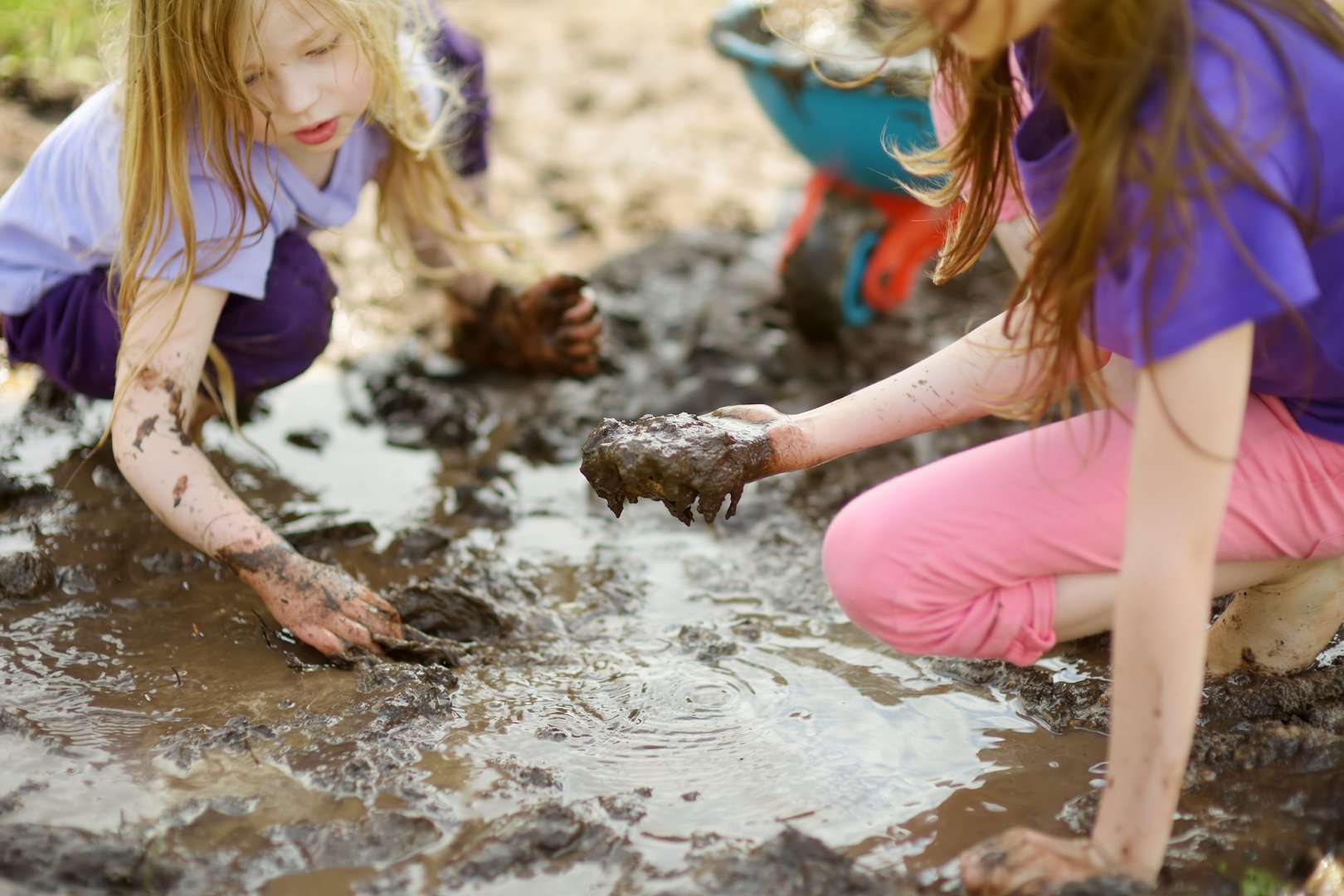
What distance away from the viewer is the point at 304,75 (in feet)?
6.53

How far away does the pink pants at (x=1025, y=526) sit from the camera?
1600 millimetres

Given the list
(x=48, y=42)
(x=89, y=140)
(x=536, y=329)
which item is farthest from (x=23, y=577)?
(x=48, y=42)

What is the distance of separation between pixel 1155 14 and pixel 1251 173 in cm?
18

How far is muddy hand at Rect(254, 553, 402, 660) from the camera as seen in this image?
1.96m

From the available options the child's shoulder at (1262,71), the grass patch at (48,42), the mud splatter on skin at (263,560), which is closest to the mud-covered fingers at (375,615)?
the mud splatter on skin at (263,560)

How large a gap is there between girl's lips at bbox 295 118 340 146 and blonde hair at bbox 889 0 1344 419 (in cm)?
110

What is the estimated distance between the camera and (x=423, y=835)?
1.59 meters

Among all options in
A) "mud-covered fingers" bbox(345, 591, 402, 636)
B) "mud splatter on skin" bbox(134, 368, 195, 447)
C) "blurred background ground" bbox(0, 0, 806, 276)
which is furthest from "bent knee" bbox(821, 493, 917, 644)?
"blurred background ground" bbox(0, 0, 806, 276)

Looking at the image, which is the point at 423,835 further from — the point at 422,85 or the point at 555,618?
the point at 422,85

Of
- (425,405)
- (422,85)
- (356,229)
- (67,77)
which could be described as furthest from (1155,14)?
(67,77)

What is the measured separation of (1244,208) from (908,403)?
24.3 inches

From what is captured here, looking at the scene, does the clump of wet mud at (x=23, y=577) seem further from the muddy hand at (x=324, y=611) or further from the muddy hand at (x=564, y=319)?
the muddy hand at (x=564, y=319)

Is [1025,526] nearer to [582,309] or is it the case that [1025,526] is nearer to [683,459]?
[683,459]

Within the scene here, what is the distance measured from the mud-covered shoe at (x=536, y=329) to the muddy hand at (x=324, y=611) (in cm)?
94
